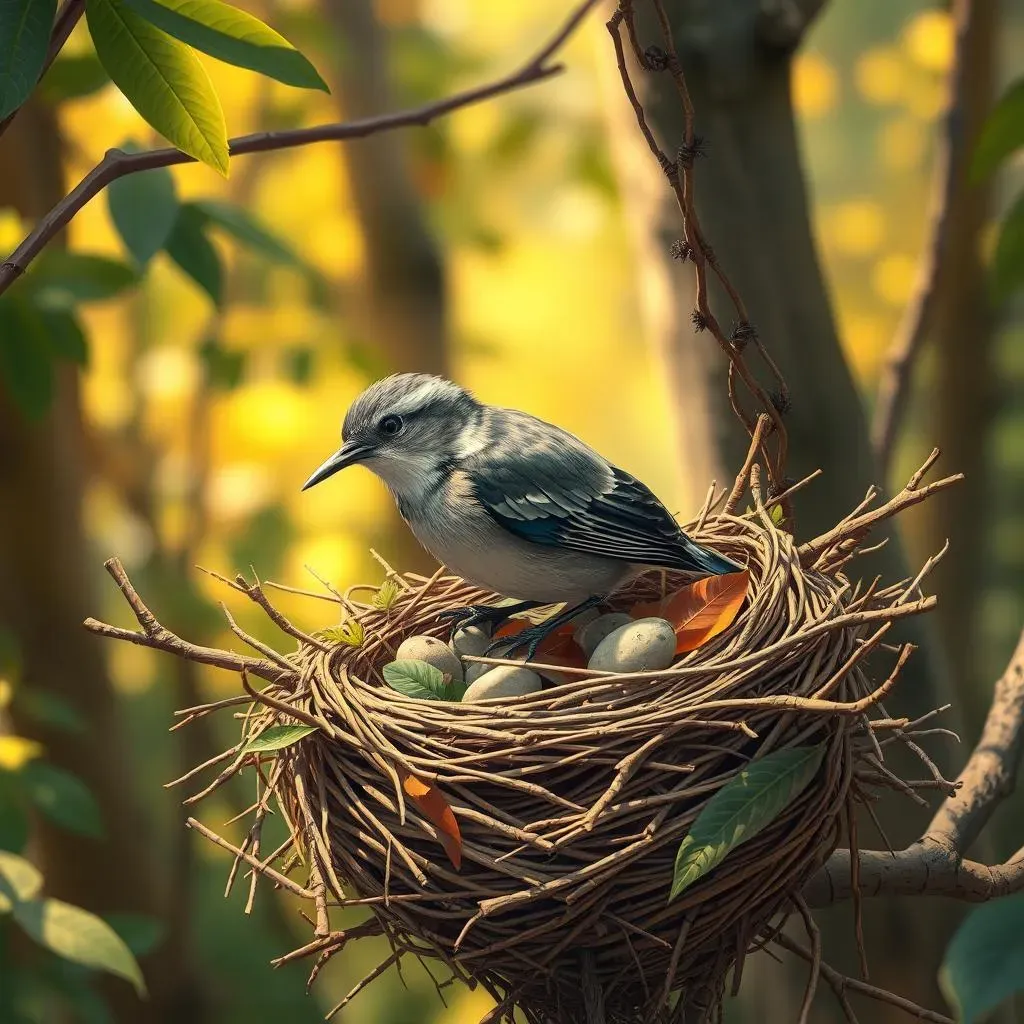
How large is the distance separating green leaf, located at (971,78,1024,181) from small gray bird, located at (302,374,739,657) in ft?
2.31

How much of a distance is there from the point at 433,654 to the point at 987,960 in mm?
888

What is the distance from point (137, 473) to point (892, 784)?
3.35 m

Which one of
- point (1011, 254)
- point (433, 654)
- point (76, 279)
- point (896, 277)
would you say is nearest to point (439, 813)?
point (433, 654)

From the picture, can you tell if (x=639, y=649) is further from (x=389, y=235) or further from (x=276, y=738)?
(x=389, y=235)

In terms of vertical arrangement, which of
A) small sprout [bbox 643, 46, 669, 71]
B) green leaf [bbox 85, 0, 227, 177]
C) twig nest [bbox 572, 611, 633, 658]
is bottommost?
twig nest [bbox 572, 611, 633, 658]

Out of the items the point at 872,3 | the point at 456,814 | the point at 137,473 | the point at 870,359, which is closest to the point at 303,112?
the point at 137,473

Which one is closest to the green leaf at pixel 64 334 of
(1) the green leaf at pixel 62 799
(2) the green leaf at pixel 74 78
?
(2) the green leaf at pixel 74 78

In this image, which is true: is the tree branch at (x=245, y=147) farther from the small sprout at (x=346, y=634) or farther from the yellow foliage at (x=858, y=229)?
the yellow foliage at (x=858, y=229)

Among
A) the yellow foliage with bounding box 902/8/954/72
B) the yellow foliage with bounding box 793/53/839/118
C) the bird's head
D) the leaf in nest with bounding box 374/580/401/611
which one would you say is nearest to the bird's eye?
the bird's head

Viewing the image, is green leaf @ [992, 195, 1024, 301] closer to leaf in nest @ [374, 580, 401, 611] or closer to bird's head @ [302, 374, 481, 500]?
bird's head @ [302, 374, 481, 500]

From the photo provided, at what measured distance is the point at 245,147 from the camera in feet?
4.83

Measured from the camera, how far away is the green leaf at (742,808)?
131cm

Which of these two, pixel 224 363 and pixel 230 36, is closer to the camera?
pixel 230 36

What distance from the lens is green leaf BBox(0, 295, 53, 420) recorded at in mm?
2281
